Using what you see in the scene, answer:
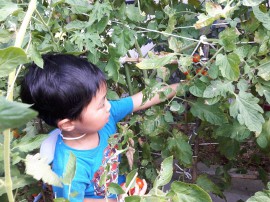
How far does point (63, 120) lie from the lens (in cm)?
125

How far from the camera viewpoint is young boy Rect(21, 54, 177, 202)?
1.19 meters

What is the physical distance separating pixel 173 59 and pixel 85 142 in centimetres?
47

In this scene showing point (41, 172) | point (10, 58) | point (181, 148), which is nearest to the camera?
point (10, 58)

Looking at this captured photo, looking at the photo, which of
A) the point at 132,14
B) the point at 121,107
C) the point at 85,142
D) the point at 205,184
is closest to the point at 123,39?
the point at 132,14

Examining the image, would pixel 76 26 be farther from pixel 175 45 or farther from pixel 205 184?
pixel 205 184

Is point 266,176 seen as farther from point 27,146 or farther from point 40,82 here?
point 27,146

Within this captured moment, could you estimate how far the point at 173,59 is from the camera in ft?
3.78

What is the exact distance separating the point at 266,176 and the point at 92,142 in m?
0.81

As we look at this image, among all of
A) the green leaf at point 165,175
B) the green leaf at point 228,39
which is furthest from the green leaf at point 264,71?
the green leaf at point 165,175

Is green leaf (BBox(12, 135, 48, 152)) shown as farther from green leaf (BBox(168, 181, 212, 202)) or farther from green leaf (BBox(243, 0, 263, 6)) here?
green leaf (BBox(243, 0, 263, 6))

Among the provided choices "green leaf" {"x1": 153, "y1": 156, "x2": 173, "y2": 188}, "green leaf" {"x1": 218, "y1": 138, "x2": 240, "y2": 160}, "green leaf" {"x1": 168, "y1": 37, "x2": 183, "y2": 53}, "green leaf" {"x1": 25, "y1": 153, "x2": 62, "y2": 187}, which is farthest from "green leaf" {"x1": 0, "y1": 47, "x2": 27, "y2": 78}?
"green leaf" {"x1": 218, "y1": 138, "x2": 240, "y2": 160}

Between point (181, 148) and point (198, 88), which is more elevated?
point (198, 88)

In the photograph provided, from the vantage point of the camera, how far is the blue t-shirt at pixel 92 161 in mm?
1280

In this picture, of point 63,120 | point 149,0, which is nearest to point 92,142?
point 63,120
